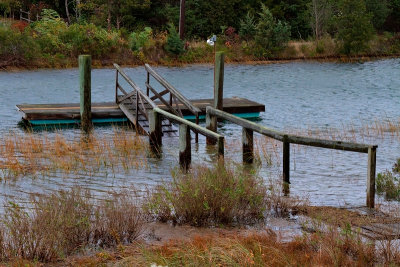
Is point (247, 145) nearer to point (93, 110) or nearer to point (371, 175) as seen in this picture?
point (371, 175)

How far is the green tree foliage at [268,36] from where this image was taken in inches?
1577

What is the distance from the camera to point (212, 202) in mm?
8641

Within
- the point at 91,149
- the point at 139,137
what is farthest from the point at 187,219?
the point at 139,137

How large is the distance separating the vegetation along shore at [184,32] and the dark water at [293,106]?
77.9 inches

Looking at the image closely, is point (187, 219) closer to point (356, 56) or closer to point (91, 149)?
point (91, 149)

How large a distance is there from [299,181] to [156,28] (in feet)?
108

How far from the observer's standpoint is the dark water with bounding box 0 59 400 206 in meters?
11.7

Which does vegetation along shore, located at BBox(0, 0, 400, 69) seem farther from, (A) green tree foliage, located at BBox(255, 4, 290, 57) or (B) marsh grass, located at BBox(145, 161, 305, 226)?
(B) marsh grass, located at BBox(145, 161, 305, 226)

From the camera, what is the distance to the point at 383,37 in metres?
46.0

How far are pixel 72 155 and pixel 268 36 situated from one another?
27577 millimetres

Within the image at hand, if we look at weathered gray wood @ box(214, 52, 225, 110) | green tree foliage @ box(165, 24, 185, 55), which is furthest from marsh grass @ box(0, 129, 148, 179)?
green tree foliage @ box(165, 24, 185, 55)

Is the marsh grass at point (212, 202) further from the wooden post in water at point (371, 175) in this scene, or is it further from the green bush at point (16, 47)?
the green bush at point (16, 47)

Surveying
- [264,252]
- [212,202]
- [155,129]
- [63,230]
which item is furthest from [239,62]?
[264,252]

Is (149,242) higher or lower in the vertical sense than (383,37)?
lower
